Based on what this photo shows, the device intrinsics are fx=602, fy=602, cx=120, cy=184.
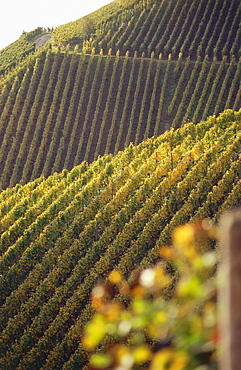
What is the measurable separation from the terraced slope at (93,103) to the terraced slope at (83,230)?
16377mm

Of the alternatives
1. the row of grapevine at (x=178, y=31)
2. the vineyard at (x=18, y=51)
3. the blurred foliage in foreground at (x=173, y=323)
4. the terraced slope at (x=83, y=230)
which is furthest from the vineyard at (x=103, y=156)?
the blurred foliage in foreground at (x=173, y=323)

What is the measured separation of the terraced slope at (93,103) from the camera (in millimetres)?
50531

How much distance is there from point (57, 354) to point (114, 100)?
120ft

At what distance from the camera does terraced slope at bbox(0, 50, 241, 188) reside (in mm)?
50531

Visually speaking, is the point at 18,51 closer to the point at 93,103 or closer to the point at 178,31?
the point at 178,31

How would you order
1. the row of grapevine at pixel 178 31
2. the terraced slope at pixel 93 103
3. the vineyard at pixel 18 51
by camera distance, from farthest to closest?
the vineyard at pixel 18 51 < the row of grapevine at pixel 178 31 < the terraced slope at pixel 93 103

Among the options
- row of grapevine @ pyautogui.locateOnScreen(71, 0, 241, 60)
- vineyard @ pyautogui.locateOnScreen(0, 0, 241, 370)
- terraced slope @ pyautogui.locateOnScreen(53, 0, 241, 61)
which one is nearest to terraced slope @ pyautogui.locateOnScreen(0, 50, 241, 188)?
vineyard @ pyautogui.locateOnScreen(0, 0, 241, 370)

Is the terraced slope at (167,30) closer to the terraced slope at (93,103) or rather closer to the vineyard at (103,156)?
the vineyard at (103,156)

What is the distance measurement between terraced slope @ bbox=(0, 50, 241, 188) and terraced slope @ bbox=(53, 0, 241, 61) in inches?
177

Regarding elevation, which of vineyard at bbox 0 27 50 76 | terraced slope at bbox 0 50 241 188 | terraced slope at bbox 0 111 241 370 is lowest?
terraced slope at bbox 0 111 241 370

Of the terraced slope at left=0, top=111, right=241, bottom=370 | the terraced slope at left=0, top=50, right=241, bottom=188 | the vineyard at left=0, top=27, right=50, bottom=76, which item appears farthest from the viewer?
the vineyard at left=0, top=27, right=50, bottom=76

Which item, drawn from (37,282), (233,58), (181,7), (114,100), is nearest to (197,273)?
(37,282)

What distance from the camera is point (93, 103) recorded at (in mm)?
55125

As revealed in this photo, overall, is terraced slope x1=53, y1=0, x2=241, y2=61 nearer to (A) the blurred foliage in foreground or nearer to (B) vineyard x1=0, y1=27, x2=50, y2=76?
(B) vineyard x1=0, y1=27, x2=50, y2=76
